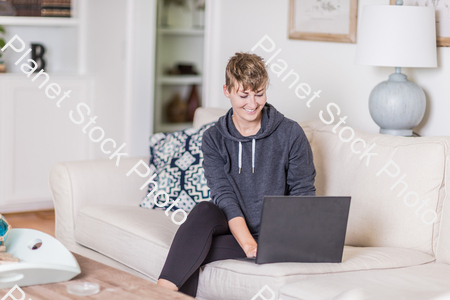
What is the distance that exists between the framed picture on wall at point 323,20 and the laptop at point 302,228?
4.16 ft

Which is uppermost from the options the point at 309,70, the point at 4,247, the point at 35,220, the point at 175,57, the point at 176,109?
the point at 175,57

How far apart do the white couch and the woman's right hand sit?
43 millimetres

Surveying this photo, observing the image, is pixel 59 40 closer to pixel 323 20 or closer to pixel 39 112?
pixel 39 112

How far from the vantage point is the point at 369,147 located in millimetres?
2238

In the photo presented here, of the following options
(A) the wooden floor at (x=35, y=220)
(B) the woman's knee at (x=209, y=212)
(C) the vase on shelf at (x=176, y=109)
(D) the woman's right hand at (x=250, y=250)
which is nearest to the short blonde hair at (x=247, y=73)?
(B) the woman's knee at (x=209, y=212)

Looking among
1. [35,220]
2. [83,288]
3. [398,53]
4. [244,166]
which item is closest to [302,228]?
[244,166]

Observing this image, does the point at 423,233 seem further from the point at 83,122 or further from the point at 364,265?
the point at 83,122

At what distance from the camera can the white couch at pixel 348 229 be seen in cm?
173

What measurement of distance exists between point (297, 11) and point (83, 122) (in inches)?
75.5

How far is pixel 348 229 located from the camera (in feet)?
7.22

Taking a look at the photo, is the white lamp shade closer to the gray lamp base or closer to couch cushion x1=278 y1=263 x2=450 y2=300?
the gray lamp base

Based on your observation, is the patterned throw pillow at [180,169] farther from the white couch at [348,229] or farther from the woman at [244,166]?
the woman at [244,166]

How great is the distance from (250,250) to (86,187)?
992 mm

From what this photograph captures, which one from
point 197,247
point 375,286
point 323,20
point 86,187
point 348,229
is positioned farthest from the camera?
point 323,20
